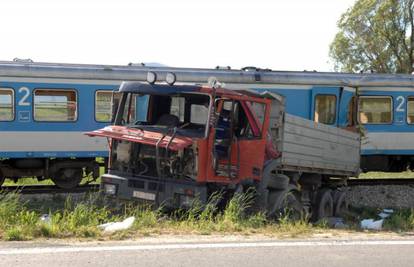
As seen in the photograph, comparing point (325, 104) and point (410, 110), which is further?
point (410, 110)

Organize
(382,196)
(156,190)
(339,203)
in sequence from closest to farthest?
(156,190)
(339,203)
(382,196)

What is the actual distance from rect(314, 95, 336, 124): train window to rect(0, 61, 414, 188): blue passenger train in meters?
0.03

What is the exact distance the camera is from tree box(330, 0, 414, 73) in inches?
1524

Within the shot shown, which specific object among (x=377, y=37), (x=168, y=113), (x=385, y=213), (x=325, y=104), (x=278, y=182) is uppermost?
(x=377, y=37)

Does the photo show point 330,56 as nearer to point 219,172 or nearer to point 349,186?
point 349,186

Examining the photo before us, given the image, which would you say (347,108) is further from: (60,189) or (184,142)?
(184,142)

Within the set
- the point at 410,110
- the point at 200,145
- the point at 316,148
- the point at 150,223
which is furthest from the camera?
the point at 410,110

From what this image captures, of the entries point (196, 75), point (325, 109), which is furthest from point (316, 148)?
point (325, 109)

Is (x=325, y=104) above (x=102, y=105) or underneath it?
above

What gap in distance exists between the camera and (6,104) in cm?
1298

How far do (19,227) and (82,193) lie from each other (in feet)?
20.1

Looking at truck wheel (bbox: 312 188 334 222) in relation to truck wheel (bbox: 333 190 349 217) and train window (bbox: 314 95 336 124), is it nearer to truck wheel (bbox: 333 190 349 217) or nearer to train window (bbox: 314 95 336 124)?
truck wheel (bbox: 333 190 349 217)

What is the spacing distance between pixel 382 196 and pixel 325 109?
270 cm

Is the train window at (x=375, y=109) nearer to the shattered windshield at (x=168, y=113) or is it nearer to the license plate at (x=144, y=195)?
the shattered windshield at (x=168, y=113)
